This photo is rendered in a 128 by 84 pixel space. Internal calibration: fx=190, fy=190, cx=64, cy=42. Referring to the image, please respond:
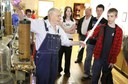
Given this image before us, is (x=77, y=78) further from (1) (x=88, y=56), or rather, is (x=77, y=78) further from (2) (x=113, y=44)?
(2) (x=113, y=44)

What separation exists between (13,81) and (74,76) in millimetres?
2338

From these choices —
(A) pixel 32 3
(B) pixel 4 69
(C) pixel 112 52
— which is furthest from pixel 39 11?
(B) pixel 4 69

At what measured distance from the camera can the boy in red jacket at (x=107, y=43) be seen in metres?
2.83

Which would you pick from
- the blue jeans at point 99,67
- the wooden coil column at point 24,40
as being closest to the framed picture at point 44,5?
the blue jeans at point 99,67

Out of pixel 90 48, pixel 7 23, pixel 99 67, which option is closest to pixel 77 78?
pixel 90 48

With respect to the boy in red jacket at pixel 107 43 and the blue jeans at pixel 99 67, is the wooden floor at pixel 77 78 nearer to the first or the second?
the blue jeans at pixel 99 67

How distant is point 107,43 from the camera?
9.48 ft

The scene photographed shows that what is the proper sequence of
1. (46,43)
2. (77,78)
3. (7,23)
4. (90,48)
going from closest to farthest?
1. (46,43)
2. (7,23)
3. (90,48)
4. (77,78)

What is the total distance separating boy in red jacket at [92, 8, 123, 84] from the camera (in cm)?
283

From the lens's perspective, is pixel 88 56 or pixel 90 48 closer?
pixel 90 48

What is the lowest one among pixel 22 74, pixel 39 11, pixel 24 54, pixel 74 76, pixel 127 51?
pixel 74 76

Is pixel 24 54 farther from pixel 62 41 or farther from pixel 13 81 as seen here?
pixel 62 41

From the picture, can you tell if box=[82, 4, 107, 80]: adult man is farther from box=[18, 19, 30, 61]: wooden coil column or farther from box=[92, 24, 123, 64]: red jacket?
box=[18, 19, 30, 61]: wooden coil column

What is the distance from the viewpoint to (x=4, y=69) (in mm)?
1994
